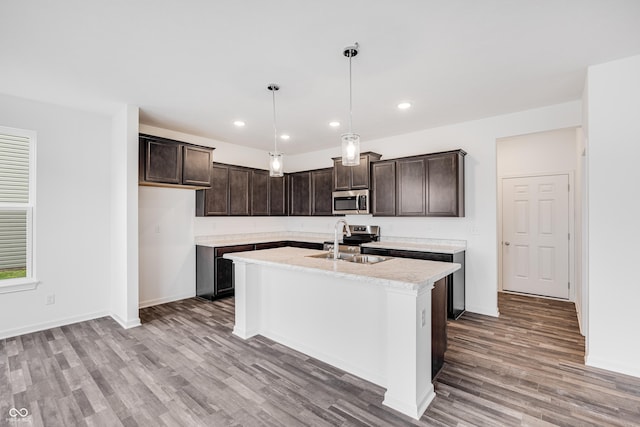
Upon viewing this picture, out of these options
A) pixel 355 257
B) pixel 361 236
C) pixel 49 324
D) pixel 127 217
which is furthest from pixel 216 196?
pixel 355 257

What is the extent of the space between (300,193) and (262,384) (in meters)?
4.02

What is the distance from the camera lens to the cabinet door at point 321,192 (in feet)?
18.5

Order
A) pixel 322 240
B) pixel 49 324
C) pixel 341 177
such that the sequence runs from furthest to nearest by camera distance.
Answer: pixel 322 240, pixel 341 177, pixel 49 324

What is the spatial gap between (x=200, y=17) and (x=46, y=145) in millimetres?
2957

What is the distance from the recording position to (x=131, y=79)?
300cm

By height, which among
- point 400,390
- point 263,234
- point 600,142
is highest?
point 600,142

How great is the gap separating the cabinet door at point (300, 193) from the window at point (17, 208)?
3.83 meters

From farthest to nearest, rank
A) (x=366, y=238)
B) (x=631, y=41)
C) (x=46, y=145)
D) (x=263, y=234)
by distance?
(x=263, y=234)
(x=366, y=238)
(x=46, y=145)
(x=631, y=41)

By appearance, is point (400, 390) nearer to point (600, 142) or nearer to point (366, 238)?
point (600, 142)

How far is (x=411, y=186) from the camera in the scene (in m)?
4.54

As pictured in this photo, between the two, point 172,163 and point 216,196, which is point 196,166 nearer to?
point 172,163

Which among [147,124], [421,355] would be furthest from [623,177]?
[147,124]

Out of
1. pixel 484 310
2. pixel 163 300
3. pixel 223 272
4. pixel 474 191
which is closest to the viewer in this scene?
pixel 484 310

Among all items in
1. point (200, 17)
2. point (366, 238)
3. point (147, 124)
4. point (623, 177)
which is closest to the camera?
point (200, 17)
